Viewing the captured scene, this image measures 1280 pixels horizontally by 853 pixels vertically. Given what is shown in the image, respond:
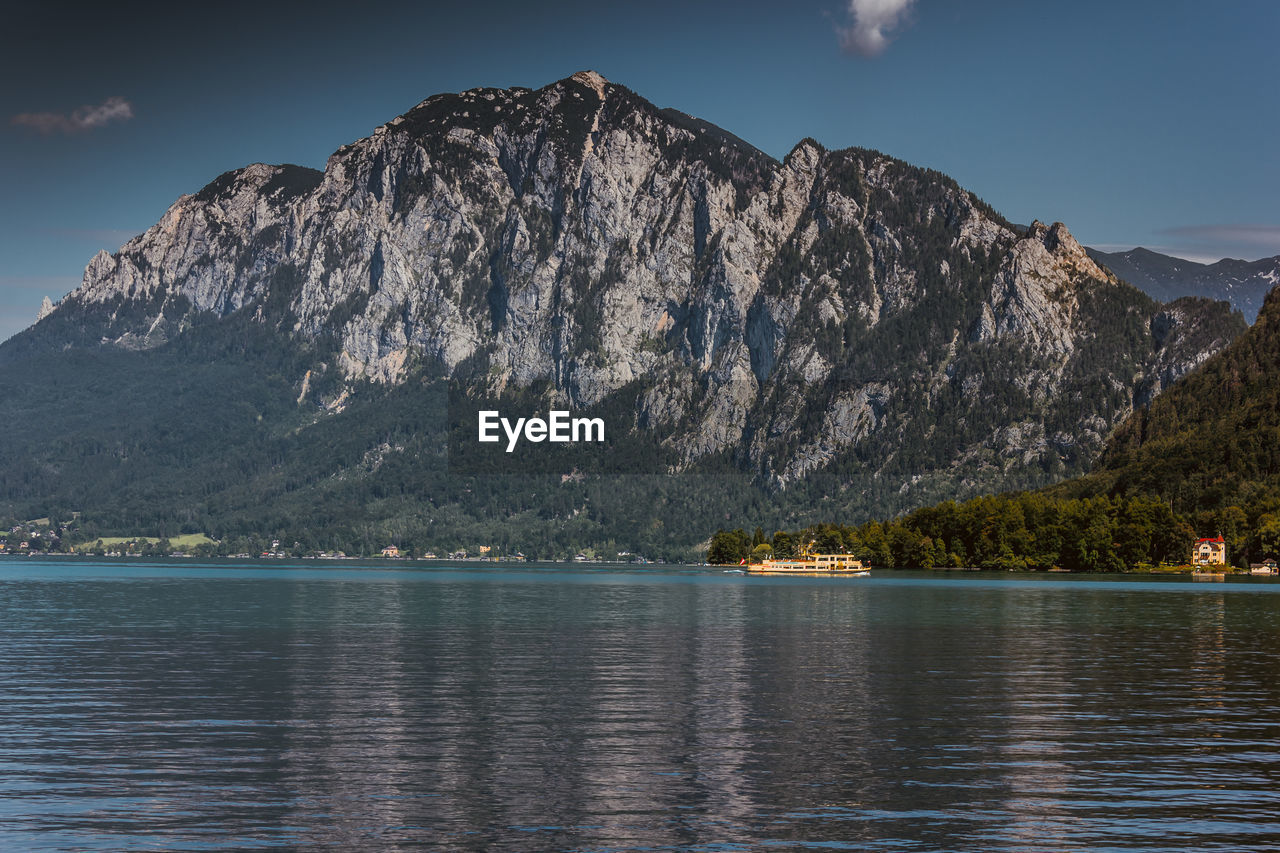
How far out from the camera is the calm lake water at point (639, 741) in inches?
1309

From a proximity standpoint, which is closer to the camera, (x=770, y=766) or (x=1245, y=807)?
(x=1245, y=807)

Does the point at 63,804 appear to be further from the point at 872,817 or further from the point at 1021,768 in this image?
the point at 1021,768

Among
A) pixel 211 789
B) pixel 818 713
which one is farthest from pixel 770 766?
pixel 211 789

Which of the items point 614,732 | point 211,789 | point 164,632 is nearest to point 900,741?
point 614,732

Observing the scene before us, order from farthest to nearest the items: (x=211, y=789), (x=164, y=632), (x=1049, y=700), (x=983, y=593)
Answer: (x=983, y=593)
(x=164, y=632)
(x=1049, y=700)
(x=211, y=789)

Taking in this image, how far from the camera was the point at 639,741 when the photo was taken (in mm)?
46562

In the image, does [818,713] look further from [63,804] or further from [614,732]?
[63,804]

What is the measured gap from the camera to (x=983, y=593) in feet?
600

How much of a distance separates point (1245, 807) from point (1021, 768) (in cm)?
731

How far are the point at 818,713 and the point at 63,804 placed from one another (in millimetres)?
28568

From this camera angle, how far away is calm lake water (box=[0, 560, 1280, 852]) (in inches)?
1309

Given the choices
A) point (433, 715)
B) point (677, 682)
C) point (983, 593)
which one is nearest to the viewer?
point (433, 715)

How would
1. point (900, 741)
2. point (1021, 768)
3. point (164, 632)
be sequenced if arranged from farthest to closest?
point (164, 632) → point (900, 741) → point (1021, 768)

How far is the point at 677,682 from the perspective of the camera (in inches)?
2586
